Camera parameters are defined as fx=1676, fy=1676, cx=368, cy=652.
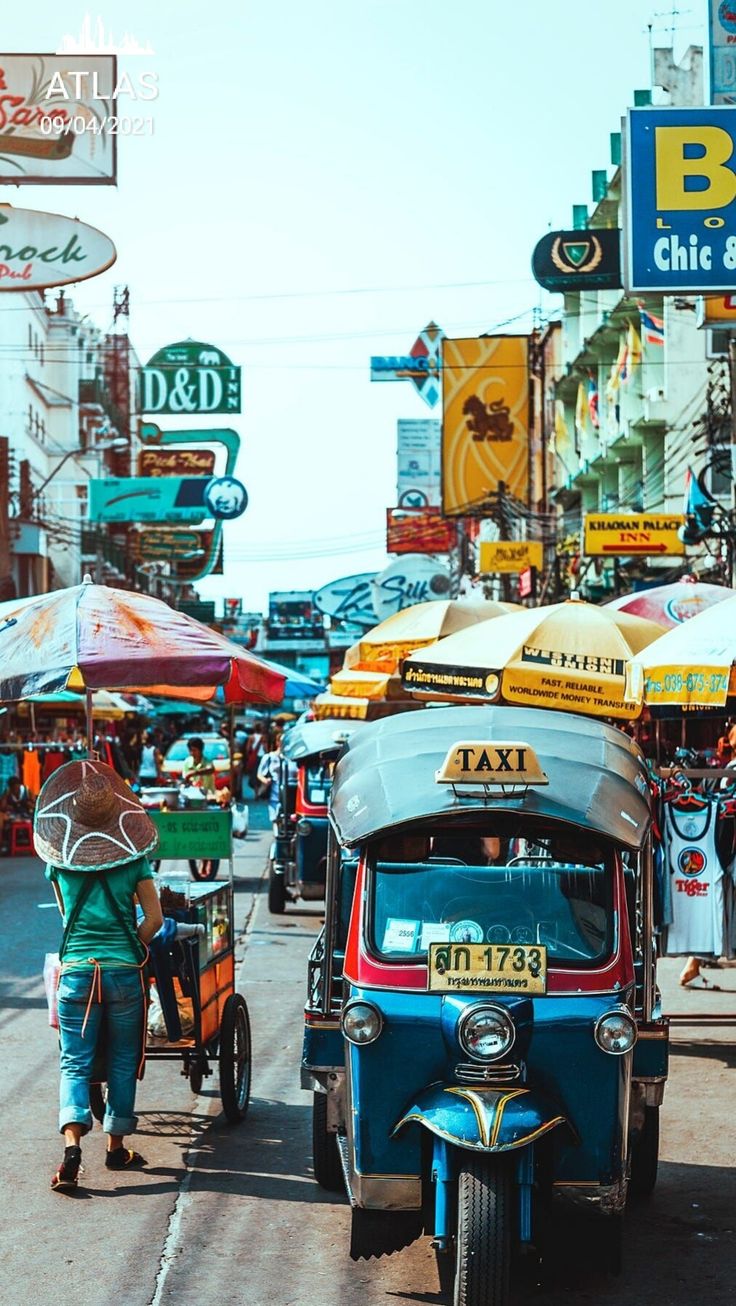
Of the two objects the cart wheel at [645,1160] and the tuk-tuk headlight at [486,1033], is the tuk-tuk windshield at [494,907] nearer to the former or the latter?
the tuk-tuk headlight at [486,1033]

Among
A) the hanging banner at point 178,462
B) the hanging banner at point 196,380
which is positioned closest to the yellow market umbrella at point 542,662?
the hanging banner at point 196,380

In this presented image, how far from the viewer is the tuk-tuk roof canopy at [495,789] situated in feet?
20.7

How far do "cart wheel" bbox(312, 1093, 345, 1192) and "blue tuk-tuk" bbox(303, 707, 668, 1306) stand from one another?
510mm

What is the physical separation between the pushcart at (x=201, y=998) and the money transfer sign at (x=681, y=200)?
26.5ft

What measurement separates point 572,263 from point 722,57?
39.5 feet

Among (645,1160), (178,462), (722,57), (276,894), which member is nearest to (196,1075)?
(645,1160)

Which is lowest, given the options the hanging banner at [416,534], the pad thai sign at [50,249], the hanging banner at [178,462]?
the hanging banner at [416,534]

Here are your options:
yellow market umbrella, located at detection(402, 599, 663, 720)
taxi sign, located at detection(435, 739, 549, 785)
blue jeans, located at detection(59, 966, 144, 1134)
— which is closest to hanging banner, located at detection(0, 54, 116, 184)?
yellow market umbrella, located at detection(402, 599, 663, 720)

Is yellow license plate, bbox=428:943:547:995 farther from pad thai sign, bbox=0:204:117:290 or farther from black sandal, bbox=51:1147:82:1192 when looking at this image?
pad thai sign, bbox=0:204:117:290

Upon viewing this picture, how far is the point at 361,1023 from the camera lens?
19.9ft

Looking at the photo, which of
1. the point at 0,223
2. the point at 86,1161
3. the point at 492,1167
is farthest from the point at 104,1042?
the point at 0,223

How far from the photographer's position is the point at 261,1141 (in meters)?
8.71

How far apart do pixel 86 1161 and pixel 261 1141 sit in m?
0.97

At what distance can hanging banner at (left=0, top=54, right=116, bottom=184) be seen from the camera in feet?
56.9
